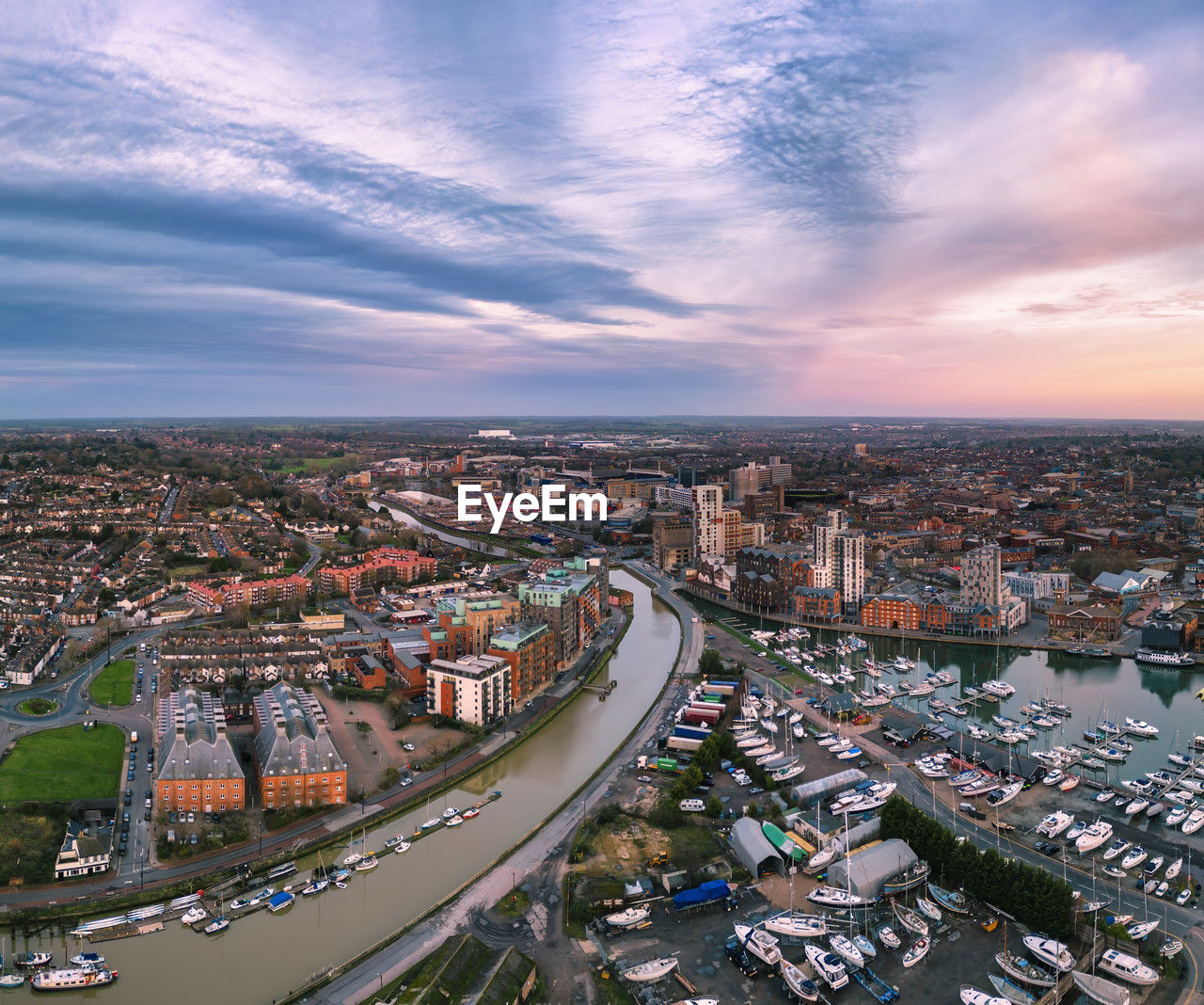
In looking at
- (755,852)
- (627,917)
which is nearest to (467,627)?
(755,852)

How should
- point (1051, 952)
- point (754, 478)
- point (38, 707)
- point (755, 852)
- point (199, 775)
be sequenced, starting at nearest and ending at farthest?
point (1051, 952) → point (755, 852) → point (199, 775) → point (38, 707) → point (754, 478)

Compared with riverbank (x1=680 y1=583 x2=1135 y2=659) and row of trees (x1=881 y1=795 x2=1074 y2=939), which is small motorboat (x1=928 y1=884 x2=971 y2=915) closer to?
row of trees (x1=881 y1=795 x2=1074 y2=939)

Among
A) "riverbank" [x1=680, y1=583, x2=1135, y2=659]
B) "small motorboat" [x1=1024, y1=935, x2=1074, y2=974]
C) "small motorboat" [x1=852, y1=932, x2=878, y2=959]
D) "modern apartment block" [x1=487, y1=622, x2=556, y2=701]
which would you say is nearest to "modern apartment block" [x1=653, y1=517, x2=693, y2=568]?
"riverbank" [x1=680, y1=583, x2=1135, y2=659]

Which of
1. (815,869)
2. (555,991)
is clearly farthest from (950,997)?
(555,991)

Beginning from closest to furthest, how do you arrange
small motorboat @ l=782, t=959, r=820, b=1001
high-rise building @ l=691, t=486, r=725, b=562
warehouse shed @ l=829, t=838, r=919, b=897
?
1. small motorboat @ l=782, t=959, r=820, b=1001
2. warehouse shed @ l=829, t=838, r=919, b=897
3. high-rise building @ l=691, t=486, r=725, b=562

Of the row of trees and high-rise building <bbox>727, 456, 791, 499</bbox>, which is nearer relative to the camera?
the row of trees

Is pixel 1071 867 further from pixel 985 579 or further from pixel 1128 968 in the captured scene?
pixel 985 579
